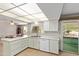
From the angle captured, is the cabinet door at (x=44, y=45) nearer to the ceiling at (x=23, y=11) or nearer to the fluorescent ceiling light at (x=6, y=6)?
the ceiling at (x=23, y=11)

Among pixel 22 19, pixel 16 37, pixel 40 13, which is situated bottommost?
pixel 16 37

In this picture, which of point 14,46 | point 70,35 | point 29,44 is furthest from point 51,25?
point 14,46

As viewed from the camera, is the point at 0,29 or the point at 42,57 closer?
the point at 0,29

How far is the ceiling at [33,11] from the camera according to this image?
1.48 metres

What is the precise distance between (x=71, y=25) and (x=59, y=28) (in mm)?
206

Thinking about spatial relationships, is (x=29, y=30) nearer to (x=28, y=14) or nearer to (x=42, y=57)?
(x=28, y=14)

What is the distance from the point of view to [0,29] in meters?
1.53

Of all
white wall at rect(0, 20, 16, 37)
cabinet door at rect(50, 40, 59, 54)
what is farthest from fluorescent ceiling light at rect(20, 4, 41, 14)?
cabinet door at rect(50, 40, 59, 54)

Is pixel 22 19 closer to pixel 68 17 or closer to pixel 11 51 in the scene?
pixel 11 51

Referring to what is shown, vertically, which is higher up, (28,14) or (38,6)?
(38,6)

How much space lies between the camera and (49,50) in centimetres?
161

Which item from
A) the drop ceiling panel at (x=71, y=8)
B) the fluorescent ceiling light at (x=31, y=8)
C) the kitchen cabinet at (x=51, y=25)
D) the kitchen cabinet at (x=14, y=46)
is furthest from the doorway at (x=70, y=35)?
the kitchen cabinet at (x=14, y=46)

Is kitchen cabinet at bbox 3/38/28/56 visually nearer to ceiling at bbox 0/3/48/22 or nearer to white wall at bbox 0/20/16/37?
white wall at bbox 0/20/16/37

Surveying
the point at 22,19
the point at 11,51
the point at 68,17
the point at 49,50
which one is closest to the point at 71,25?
the point at 68,17
